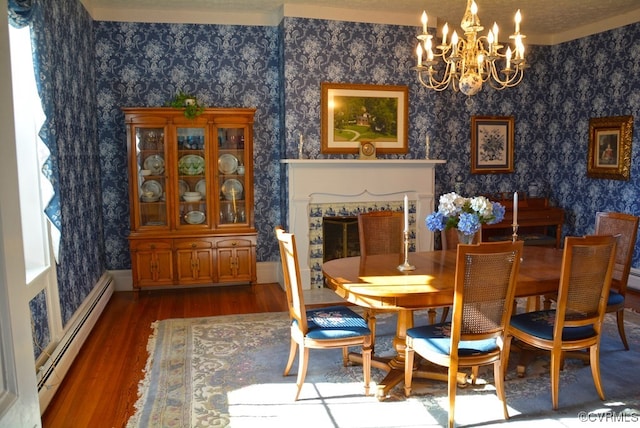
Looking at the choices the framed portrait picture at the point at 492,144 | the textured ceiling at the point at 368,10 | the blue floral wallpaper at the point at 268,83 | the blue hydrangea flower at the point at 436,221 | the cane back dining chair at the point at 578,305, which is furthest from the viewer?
the framed portrait picture at the point at 492,144

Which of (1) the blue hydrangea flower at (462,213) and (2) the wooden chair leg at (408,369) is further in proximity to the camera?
(1) the blue hydrangea flower at (462,213)

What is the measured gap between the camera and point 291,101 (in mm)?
5402

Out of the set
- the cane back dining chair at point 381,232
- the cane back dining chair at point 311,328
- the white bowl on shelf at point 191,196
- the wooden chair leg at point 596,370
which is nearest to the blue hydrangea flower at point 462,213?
the cane back dining chair at point 381,232

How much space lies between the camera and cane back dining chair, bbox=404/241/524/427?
256cm

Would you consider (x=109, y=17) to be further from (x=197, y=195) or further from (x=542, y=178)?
(x=542, y=178)

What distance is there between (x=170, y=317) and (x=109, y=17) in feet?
10.1

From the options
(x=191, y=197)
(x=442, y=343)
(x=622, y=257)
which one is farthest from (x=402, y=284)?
(x=191, y=197)

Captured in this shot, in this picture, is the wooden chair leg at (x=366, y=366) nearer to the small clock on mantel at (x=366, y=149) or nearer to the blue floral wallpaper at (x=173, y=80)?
the small clock on mantel at (x=366, y=149)

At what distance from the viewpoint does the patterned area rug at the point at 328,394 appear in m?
2.79

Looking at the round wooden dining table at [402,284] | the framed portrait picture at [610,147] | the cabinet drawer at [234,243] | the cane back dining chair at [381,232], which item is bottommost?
the cabinet drawer at [234,243]

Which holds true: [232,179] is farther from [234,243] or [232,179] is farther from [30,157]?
[30,157]

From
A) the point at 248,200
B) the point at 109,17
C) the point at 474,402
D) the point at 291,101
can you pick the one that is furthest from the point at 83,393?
the point at 109,17

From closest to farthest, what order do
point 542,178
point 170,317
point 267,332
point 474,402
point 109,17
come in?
1. point 474,402
2. point 267,332
3. point 170,317
4. point 109,17
5. point 542,178

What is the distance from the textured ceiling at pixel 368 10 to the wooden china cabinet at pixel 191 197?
3.40 ft
